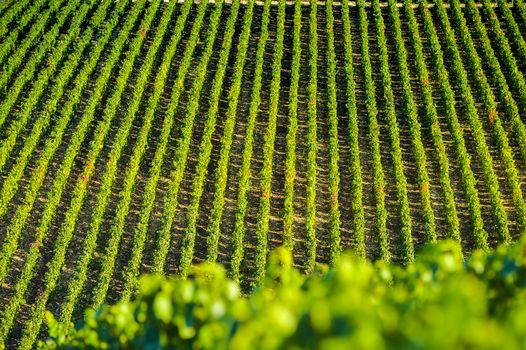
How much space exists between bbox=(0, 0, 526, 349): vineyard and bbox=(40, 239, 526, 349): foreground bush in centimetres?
883

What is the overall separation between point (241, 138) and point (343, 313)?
1517cm

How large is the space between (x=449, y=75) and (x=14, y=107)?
1618 cm

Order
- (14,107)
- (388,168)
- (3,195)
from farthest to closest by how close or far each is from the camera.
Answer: (14,107)
(388,168)
(3,195)

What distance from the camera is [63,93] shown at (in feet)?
64.5

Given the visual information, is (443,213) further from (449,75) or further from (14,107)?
(14,107)

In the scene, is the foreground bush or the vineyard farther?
the vineyard

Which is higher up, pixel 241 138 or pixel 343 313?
pixel 343 313

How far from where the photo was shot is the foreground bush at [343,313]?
308cm

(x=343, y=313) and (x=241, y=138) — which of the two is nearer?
(x=343, y=313)

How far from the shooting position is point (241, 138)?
18250 millimetres

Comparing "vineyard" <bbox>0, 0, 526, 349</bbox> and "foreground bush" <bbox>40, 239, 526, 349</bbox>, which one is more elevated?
"foreground bush" <bbox>40, 239, 526, 349</bbox>

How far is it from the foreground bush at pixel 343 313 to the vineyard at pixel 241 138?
8834mm

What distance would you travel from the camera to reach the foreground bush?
308 cm

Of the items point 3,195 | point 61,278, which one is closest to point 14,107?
point 3,195
